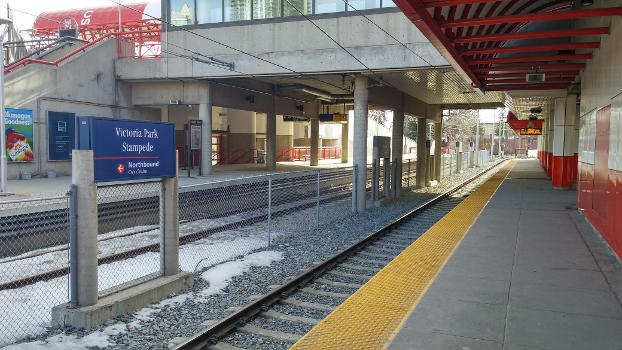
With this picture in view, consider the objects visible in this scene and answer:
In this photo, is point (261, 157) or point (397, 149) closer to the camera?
point (397, 149)

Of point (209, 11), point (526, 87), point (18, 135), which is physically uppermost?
point (209, 11)

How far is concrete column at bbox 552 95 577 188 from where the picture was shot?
65.1 feet

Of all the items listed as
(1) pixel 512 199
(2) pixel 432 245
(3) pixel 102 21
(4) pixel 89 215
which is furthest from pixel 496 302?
(3) pixel 102 21

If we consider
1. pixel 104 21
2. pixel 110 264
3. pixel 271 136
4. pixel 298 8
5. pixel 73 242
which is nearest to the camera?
pixel 73 242

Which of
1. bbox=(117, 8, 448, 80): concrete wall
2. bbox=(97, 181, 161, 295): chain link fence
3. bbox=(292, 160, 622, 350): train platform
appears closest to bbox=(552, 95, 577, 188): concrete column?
bbox=(117, 8, 448, 80): concrete wall

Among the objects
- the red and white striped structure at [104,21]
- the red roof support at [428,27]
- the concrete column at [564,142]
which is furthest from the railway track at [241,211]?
the red and white striped structure at [104,21]

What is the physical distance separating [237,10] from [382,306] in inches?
695

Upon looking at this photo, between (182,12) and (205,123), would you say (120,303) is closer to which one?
(182,12)

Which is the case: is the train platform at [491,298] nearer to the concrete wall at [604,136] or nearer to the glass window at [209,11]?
the concrete wall at [604,136]

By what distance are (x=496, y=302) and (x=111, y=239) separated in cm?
820

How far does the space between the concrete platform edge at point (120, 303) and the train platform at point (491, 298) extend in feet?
8.43

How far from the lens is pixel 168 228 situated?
7.43 meters

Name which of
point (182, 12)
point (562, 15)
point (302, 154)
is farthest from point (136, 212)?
point (302, 154)

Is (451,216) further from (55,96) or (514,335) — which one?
(55,96)
